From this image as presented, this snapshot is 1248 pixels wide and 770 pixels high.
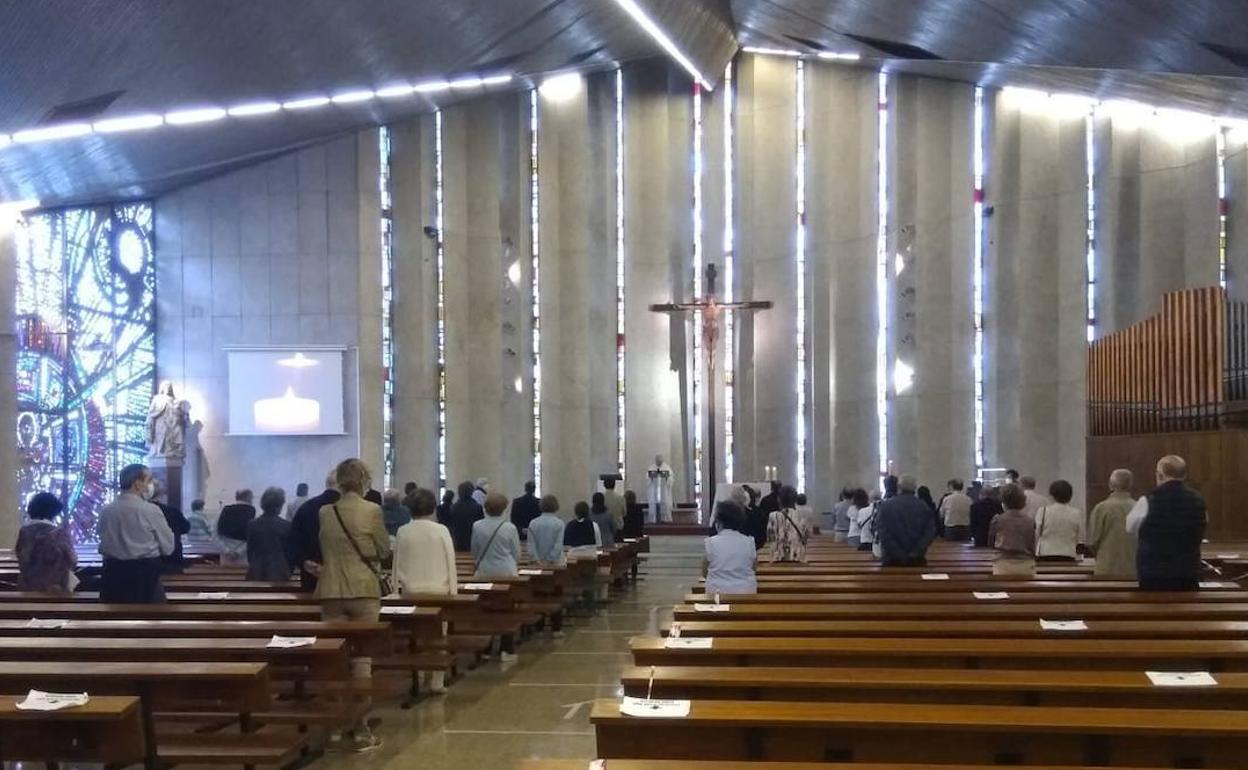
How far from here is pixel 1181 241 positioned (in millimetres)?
14672

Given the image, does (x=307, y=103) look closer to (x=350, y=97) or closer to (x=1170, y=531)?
(x=350, y=97)

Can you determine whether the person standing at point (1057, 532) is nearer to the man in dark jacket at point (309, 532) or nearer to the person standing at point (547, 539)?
the person standing at point (547, 539)

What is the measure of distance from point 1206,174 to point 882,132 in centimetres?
598

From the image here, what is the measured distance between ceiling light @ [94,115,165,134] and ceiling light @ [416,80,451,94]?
4032 mm

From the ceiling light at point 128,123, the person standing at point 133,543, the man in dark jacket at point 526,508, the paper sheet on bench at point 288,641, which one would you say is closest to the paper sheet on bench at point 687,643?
the paper sheet on bench at point 288,641

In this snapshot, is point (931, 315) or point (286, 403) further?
point (931, 315)

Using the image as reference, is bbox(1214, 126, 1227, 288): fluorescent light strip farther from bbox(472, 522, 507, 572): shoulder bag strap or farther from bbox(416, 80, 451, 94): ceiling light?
bbox(472, 522, 507, 572): shoulder bag strap

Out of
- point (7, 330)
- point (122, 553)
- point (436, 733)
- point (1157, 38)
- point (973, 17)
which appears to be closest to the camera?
point (436, 733)

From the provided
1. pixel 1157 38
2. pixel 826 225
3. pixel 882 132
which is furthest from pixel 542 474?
pixel 1157 38

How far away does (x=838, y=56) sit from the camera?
1895 cm

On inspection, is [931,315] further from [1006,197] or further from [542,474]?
[542,474]

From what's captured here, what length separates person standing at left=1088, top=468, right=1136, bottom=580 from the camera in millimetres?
7238

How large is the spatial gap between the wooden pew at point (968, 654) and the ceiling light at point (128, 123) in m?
9.63

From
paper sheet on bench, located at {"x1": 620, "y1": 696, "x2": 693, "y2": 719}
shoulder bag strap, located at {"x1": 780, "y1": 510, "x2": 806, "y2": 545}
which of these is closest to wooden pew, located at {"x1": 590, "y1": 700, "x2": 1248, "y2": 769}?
paper sheet on bench, located at {"x1": 620, "y1": 696, "x2": 693, "y2": 719}
